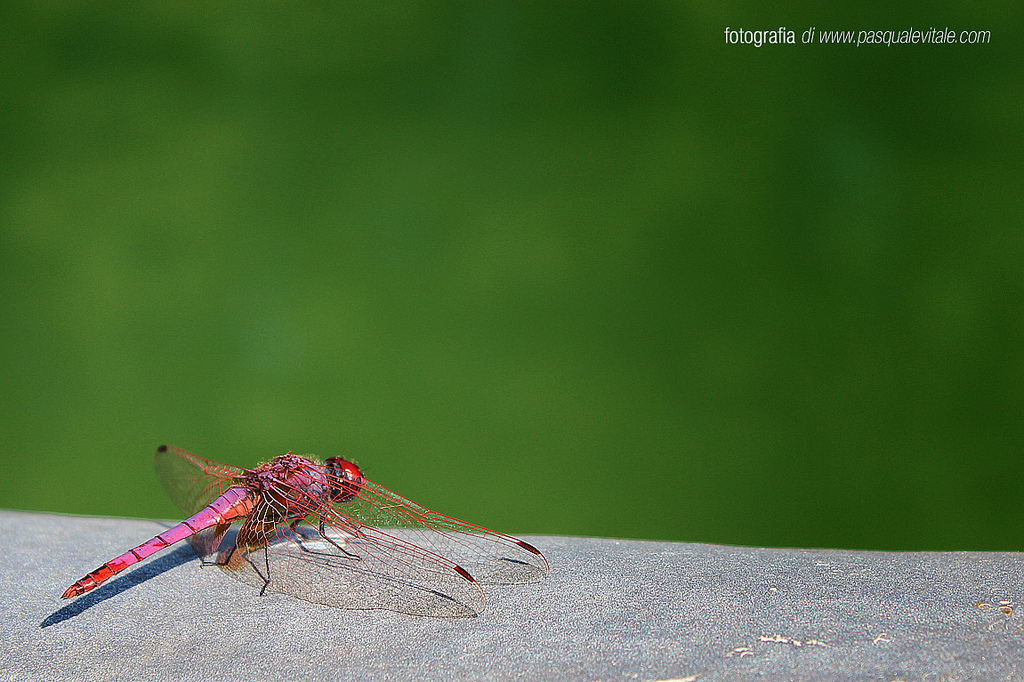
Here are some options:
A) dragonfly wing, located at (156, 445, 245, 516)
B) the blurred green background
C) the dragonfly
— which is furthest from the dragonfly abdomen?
the blurred green background

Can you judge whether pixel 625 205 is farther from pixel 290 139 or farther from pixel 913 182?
pixel 290 139

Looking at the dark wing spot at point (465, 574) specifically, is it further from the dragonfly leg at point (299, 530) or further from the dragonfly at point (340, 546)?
the dragonfly leg at point (299, 530)

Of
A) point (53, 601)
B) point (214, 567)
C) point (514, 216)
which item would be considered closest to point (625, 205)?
point (514, 216)

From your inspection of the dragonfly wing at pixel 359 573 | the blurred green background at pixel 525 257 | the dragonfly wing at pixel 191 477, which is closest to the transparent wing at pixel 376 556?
the dragonfly wing at pixel 359 573

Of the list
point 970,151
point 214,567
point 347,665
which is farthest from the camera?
point 970,151

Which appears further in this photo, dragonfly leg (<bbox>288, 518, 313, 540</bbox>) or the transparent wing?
dragonfly leg (<bbox>288, 518, 313, 540</bbox>)

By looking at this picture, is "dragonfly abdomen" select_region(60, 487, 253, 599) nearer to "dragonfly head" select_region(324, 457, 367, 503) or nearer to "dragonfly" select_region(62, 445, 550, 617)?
"dragonfly" select_region(62, 445, 550, 617)
